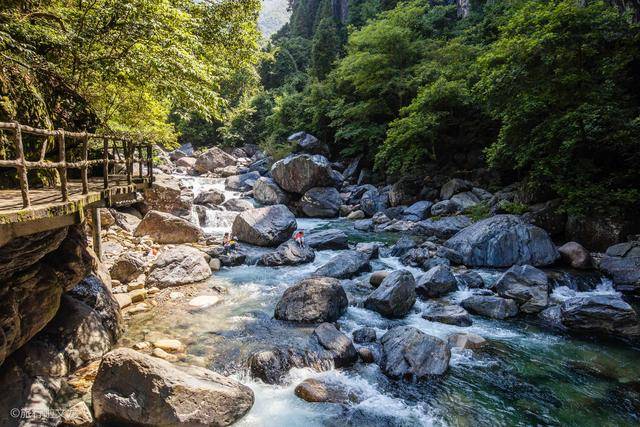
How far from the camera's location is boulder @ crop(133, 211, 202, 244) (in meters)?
13.5

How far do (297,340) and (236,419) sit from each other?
228cm

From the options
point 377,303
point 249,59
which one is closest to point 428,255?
point 377,303

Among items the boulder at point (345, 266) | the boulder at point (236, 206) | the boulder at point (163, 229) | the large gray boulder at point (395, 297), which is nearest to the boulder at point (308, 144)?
the boulder at point (236, 206)

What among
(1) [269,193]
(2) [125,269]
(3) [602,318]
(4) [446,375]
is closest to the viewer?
(4) [446,375]

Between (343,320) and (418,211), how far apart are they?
11.0 meters

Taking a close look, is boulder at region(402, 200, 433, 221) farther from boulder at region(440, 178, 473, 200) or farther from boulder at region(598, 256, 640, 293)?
boulder at region(598, 256, 640, 293)

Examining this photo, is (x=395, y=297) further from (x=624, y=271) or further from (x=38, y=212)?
(x=38, y=212)

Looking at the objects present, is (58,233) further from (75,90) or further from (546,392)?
(546,392)

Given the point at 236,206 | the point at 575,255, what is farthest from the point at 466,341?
the point at 236,206

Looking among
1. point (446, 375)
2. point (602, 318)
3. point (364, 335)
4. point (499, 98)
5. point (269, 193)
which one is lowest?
point (446, 375)

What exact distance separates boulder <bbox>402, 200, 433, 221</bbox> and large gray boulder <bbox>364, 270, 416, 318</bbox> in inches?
350

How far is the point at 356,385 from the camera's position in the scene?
611cm

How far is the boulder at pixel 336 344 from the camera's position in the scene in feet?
22.1

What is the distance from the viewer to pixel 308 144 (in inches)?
1115
